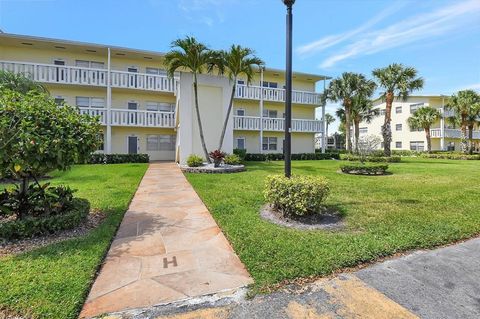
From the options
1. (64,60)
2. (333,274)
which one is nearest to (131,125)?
(64,60)

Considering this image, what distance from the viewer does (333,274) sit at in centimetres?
349

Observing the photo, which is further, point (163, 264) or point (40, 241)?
point (40, 241)

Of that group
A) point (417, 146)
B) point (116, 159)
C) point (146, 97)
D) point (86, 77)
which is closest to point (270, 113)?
point (146, 97)

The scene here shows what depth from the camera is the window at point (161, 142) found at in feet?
72.7

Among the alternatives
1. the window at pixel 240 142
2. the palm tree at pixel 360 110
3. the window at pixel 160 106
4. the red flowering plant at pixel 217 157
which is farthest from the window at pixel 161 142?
the palm tree at pixel 360 110

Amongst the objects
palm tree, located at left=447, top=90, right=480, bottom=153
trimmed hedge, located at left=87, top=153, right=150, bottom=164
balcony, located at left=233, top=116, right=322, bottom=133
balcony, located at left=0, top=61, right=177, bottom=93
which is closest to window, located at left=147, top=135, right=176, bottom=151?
trimmed hedge, located at left=87, top=153, right=150, bottom=164

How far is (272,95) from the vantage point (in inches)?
948

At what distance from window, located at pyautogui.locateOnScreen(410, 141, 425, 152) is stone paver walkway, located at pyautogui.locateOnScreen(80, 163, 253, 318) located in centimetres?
4209

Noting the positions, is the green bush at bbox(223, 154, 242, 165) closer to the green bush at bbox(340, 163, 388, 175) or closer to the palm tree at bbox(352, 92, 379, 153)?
the green bush at bbox(340, 163, 388, 175)

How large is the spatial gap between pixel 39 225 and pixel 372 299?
16.8ft

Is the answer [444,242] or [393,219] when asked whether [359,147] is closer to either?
[393,219]

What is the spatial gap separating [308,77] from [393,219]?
22.8 metres

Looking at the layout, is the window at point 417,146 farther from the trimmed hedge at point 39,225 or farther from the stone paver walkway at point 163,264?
the trimmed hedge at point 39,225

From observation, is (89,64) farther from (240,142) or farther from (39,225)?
(39,225)
